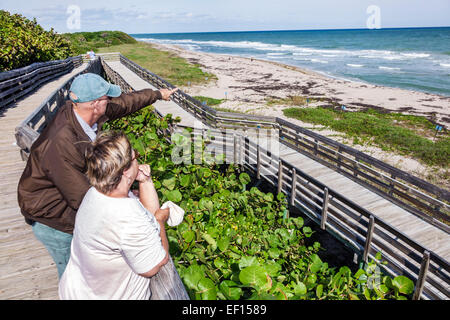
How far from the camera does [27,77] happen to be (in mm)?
12820

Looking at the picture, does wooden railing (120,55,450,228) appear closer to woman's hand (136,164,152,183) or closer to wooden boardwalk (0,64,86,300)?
woman's hand (136,164,152,183)

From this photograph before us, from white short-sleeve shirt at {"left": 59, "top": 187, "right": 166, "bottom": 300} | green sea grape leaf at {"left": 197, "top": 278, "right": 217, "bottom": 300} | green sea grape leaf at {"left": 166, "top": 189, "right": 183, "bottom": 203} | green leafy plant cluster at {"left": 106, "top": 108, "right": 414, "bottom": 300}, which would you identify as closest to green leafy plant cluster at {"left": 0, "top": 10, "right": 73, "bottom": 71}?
green leafy plant cluster at {"left": 106, "top": 108, "right": 414, "bottom": 300}

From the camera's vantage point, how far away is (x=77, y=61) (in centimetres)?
2827

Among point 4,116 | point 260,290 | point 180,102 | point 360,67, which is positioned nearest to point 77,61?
point 180,102

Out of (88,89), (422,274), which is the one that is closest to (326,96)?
(422,274)

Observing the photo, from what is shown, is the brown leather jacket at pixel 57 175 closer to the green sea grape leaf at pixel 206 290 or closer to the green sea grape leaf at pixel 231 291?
the green sea grape leaf at pixel 206 290

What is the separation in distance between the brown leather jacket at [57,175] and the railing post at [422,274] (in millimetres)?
5391

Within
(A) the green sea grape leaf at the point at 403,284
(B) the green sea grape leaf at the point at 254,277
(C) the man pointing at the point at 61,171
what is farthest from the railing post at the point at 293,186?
(B) the green sea grape leaf at the point at 254,277

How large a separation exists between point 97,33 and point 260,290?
88.2 m

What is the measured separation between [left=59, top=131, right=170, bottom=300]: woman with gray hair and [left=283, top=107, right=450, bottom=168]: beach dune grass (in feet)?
60.0

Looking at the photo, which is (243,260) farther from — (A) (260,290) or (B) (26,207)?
(B) (26,207)

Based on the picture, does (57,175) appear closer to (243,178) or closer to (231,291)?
(231,291)

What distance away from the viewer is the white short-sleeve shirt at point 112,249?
1515 mm

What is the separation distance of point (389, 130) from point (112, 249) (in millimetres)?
22334
